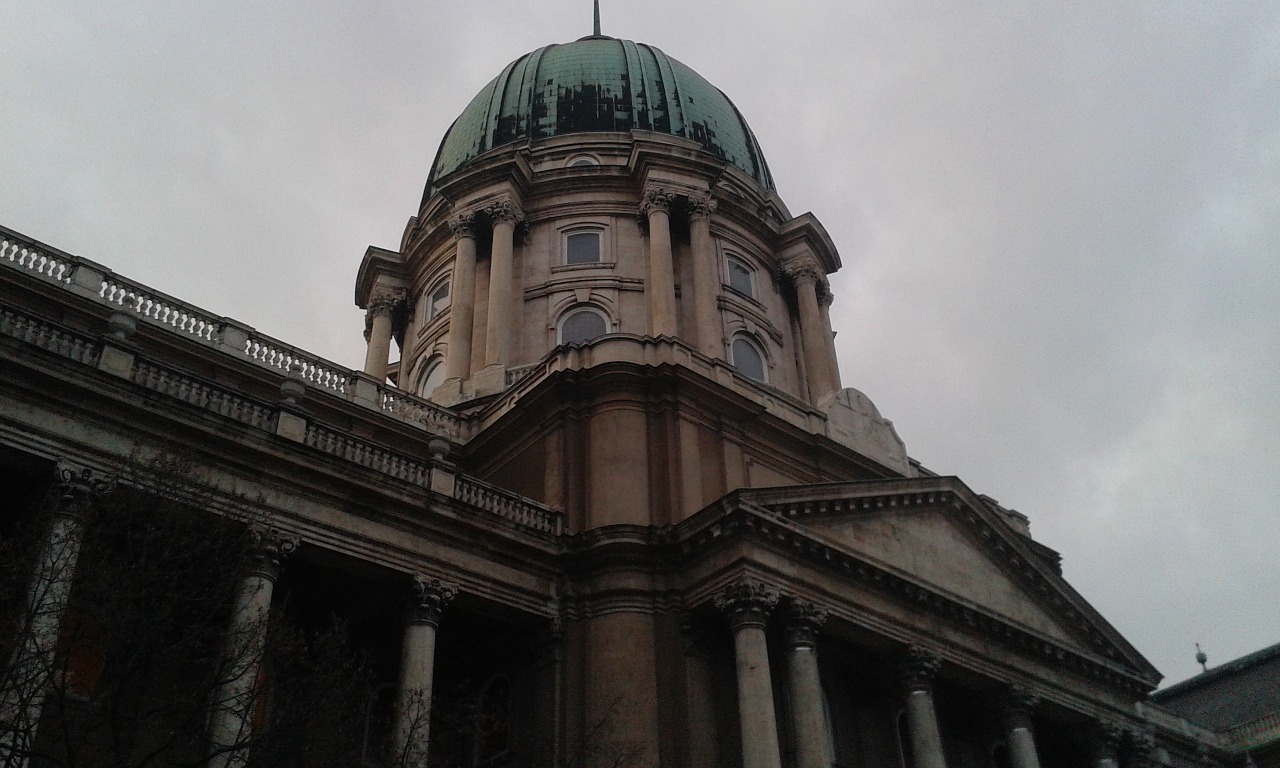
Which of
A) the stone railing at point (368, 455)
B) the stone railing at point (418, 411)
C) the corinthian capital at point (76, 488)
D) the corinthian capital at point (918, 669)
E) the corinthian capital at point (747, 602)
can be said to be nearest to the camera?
the corinthian capital at point (76, 488)

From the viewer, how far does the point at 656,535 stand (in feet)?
77.0

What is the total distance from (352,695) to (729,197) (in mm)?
30239

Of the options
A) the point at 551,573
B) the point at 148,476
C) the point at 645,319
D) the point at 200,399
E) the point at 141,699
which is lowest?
the point at 141,699

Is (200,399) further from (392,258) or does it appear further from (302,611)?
(392,258)

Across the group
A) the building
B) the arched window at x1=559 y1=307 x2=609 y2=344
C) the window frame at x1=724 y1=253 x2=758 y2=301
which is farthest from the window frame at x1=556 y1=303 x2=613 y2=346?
the window frame at x1=724 y1=253 x2=758 y2=301

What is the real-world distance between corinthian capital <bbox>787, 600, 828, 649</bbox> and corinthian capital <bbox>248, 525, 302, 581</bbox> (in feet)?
31.2

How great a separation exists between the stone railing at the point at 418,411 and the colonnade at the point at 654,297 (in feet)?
22.0

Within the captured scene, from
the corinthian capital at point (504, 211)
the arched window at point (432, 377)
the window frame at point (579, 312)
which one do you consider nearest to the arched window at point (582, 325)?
the window frame at point (579, 312)

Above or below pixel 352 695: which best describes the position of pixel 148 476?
above

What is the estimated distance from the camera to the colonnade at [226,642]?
13023 mm

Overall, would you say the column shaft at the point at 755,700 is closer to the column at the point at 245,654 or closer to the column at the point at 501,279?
the column at the point at 245,654

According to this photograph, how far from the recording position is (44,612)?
43.4 ft

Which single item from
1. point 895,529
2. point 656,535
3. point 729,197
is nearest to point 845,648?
point 895,529

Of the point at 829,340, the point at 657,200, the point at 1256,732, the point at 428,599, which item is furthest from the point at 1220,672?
the point at 428,599
